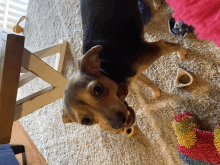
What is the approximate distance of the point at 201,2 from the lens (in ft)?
1.86

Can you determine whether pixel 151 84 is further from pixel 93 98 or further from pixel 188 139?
pixel 93 98

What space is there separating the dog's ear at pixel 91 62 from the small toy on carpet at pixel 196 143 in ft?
1.84

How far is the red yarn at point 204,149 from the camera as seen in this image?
845 millimetres

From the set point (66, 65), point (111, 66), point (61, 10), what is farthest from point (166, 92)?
point (61, 10)

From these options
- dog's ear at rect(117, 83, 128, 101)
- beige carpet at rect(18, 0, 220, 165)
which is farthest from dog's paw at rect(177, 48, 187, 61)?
dog's ear at rect(117, 83, 128, 101)

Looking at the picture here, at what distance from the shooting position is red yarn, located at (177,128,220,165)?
2.77 feet

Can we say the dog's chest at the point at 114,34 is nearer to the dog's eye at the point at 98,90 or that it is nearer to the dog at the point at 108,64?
the dog at the point at 108,64

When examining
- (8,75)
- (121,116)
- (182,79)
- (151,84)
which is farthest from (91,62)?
(182,79)

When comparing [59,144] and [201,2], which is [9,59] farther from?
[59,144]

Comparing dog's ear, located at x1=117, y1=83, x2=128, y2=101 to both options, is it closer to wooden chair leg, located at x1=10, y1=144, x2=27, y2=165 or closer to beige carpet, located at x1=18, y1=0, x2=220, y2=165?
beige carpet, located at x1=18, y1=0, x2=220, y2=165

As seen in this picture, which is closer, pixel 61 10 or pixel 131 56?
pixel 131 56

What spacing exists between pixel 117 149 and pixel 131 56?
2.52 feet

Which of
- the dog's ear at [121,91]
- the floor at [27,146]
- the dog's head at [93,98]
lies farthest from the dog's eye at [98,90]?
the floor at [27,146]

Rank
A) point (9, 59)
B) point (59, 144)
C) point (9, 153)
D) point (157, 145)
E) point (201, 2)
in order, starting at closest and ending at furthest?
1. point (201, 2)
2. point (9, 59)
3. point (9, 153)
4. point (157, 145)
5. point (59, 144)
